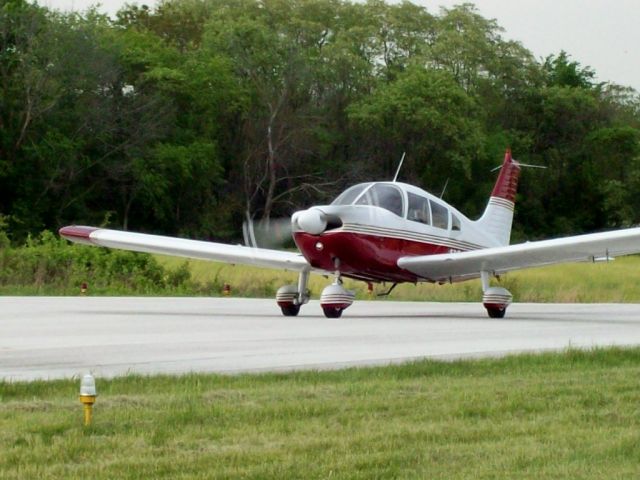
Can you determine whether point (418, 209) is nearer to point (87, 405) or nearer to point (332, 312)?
point (332, 312)

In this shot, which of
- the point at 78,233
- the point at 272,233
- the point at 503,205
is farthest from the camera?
the point at 503,205

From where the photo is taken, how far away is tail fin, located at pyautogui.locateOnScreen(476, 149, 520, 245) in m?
25.5

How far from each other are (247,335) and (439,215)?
24.0 ft

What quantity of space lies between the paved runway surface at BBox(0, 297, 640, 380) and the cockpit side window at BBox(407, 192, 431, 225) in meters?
1.68

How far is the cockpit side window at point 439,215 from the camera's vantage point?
2202 centimetres

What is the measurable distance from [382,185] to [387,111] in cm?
5152

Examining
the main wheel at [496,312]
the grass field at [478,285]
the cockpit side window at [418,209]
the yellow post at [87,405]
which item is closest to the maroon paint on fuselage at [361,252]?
the cockpit side window at [418,209]

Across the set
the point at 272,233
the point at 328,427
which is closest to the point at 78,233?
the point at 272,233

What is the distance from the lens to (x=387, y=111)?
2840 inches

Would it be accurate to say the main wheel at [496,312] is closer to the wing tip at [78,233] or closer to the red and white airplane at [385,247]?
the red and white airplane at [385,247]

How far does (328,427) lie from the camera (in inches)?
311

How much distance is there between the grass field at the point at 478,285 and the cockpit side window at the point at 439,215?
8141 millimetres

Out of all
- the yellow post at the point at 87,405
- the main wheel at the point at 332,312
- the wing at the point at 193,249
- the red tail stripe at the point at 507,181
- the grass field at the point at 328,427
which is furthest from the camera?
the red tail stripe at the point at 507,181

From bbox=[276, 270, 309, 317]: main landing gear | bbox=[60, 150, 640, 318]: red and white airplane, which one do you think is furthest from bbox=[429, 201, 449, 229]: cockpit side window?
bbox=[276, 270, 309, 317]: main landing gear
